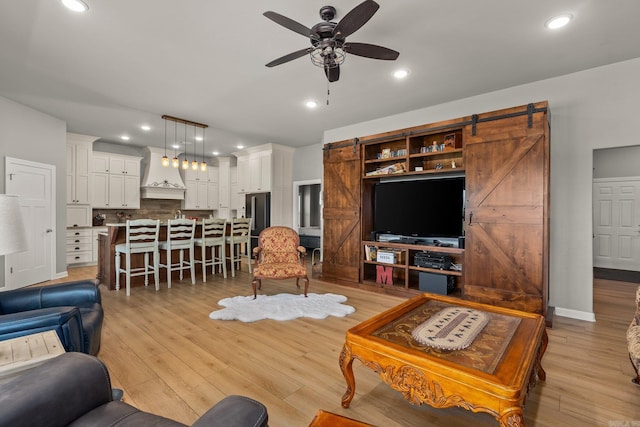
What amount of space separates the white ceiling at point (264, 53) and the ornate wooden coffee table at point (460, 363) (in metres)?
2.44

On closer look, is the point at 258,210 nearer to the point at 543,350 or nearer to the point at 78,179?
the point at 78,179

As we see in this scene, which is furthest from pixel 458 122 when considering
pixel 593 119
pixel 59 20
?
pixel 59 20

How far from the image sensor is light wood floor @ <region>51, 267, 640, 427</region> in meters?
1.80

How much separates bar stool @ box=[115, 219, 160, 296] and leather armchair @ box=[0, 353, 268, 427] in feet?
11.8

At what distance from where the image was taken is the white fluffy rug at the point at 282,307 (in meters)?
3.37

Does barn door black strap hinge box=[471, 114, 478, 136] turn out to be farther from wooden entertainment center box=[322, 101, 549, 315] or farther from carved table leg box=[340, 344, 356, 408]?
carved table leg box=[340, 344, 356, 408]

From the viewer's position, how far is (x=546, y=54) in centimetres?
306

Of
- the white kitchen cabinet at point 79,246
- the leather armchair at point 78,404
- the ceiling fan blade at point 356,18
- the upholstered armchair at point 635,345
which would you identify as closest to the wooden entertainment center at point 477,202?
the upholstered armchair at point 635,345

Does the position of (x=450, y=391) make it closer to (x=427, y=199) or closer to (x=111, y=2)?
(x=427, y=199)

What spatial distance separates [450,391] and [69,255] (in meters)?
7.65

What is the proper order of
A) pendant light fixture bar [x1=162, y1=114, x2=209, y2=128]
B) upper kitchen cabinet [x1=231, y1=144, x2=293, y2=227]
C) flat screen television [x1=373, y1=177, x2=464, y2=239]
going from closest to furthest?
flat screen television [x1=373, y1=177, x2=464, y2=239], pendant light fixture bar [x1=162, y1=114, x2=209, y2=128], upper kitchen cabinet [x1=231, y1=144, x2=293, y2=227]

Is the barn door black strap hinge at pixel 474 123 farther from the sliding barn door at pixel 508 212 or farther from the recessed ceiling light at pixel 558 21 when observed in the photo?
the recessed ceiling light at pixel 558 21

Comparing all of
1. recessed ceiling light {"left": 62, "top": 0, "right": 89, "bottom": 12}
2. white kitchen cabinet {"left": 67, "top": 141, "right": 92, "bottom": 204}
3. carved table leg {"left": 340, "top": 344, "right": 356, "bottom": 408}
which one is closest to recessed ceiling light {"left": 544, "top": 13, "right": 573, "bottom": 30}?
carved table leg {"left": 340, "top": 344, "right": 356, "bottom": 408}

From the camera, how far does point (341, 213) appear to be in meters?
5.04
